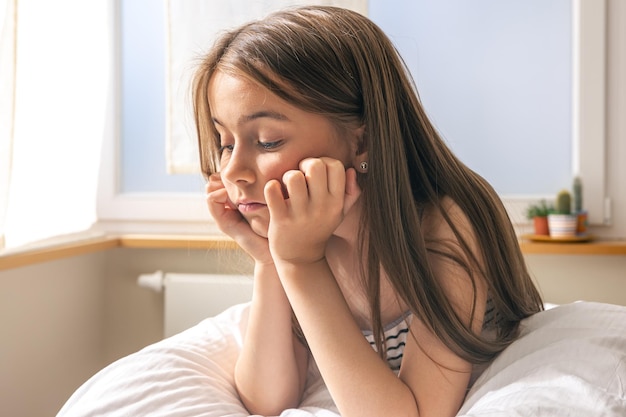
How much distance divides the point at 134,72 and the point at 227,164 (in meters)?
1.49

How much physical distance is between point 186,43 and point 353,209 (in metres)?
1.34

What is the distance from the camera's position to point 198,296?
85.9 inches

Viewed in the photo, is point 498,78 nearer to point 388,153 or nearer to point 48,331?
point 388,153

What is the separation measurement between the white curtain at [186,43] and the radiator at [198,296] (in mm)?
368

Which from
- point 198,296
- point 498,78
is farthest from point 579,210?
point 198,296

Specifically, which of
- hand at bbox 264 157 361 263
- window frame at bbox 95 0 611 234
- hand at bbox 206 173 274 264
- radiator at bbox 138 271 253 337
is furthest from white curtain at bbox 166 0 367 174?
hand at bbox 264 157 361 263

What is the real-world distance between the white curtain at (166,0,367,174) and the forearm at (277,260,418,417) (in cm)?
135

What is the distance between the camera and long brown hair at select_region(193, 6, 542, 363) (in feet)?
3.34

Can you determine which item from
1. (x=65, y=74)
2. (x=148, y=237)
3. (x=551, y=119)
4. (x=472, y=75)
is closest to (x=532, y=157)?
(x=551, y=119)

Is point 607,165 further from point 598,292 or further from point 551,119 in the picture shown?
point 598,292

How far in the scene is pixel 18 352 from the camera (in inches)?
70.6

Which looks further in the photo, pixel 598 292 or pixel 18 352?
pixel 598 292

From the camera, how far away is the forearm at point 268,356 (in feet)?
3.75

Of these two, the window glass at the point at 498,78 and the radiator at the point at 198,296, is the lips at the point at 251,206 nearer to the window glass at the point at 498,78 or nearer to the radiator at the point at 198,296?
the radiator at the point at 198,296
